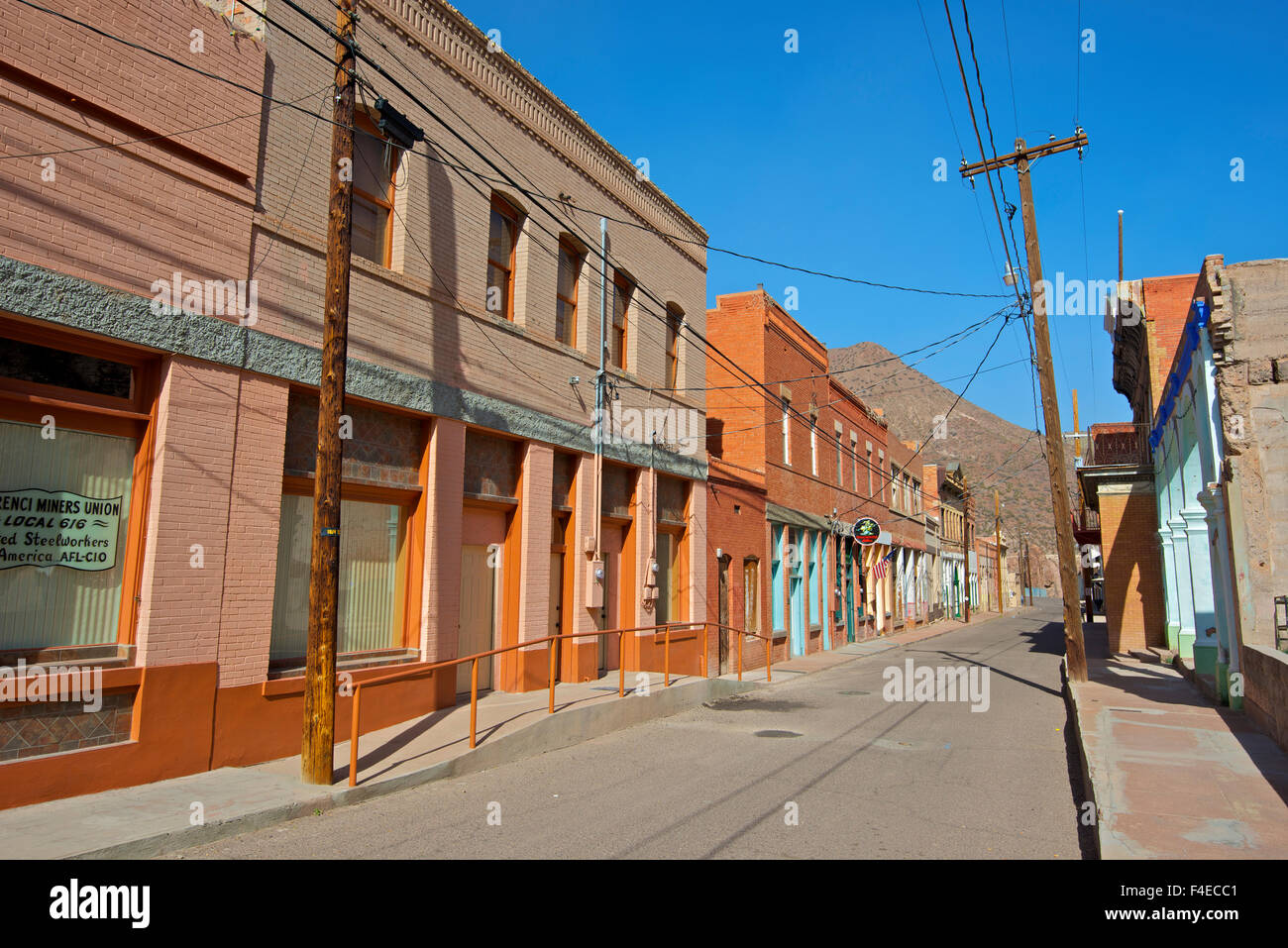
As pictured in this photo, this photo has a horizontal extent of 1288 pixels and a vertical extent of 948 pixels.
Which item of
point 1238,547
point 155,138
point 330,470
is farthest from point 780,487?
point 155,138

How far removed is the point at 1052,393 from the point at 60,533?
1635 cm

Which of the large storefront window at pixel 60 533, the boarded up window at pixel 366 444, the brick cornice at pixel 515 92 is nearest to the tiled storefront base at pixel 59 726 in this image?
the large storefront window at pixel 60 533

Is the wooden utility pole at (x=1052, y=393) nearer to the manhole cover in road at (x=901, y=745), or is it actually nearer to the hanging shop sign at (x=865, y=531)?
the manhole cover in road at (x=901, y=745)

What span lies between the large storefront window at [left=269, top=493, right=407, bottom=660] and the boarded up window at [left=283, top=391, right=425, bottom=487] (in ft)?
1.21

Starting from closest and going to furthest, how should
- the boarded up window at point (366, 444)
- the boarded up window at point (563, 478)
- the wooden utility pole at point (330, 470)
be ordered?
the wooden utility pole at point (330, 470)
the boarded up window at point (366, 444)
the boarded up window at point (563, 478)

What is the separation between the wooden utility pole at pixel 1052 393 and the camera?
16.5 metres

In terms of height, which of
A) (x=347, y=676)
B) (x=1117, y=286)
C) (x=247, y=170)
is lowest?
(x=347, y=676)

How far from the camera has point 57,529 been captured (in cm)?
737

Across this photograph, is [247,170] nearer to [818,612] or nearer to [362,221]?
[362,221]

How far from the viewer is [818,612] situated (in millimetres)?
26609

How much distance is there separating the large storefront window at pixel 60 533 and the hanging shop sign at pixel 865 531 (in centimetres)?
2472

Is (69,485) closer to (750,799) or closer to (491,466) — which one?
(491,466)

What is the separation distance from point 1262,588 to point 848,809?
6506mm
